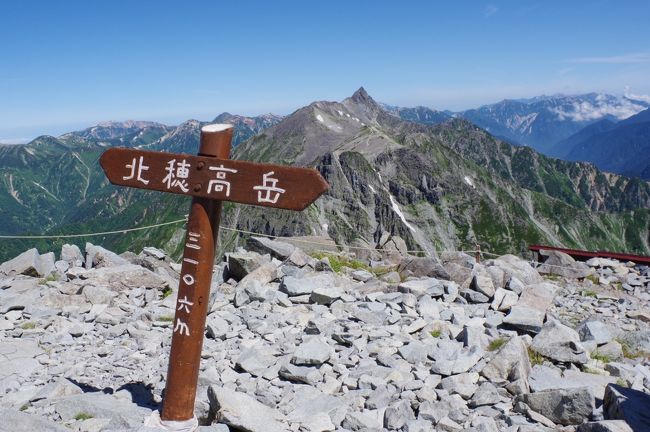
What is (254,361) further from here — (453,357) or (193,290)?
(453,357)

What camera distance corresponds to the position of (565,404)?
6.89m

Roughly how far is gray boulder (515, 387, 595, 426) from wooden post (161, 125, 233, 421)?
4.95m

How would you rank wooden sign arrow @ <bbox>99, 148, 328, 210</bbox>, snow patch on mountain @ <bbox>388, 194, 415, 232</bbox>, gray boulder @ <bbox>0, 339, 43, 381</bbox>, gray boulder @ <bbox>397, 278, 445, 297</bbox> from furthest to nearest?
snow patch on mountain @ <bbox>388, 194, 415, 232</bbox> < gray boulder @ <bbox>397, 278, 445, 297</bbox> < gray boulder @ <bbox>0, 339, 43, 381</bbox> < wooden sign arrow @ <bbox>99, 148, 328, 210</bbox>

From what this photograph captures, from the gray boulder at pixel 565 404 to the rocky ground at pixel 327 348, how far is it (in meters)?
0.01

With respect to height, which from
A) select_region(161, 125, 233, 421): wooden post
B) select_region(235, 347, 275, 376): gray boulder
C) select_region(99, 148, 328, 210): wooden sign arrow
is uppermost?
select_region(99, 148, 328, 210): wooden sign arrow

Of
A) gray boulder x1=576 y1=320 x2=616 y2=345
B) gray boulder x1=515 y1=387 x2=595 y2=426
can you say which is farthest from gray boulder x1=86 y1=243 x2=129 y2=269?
gray boulder x1=576 y1=320 x2=616 y2=345

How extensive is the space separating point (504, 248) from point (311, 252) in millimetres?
188256

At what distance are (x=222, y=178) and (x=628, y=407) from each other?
6.27 meters

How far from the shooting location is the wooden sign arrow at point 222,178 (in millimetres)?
5977

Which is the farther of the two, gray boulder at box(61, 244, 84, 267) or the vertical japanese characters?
gray boulder at box(61, 244, 84, 267)

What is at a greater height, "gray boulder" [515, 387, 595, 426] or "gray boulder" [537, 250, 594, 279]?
"gray boulder" [515, 387, 595, 426]

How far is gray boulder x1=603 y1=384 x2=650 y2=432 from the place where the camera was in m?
6.27

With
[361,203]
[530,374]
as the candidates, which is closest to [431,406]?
[530,374]

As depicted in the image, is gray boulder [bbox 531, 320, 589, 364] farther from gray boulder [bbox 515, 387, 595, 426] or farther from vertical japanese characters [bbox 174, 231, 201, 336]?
vertical japanese characters [bbox 174, 231, 201, 336]
